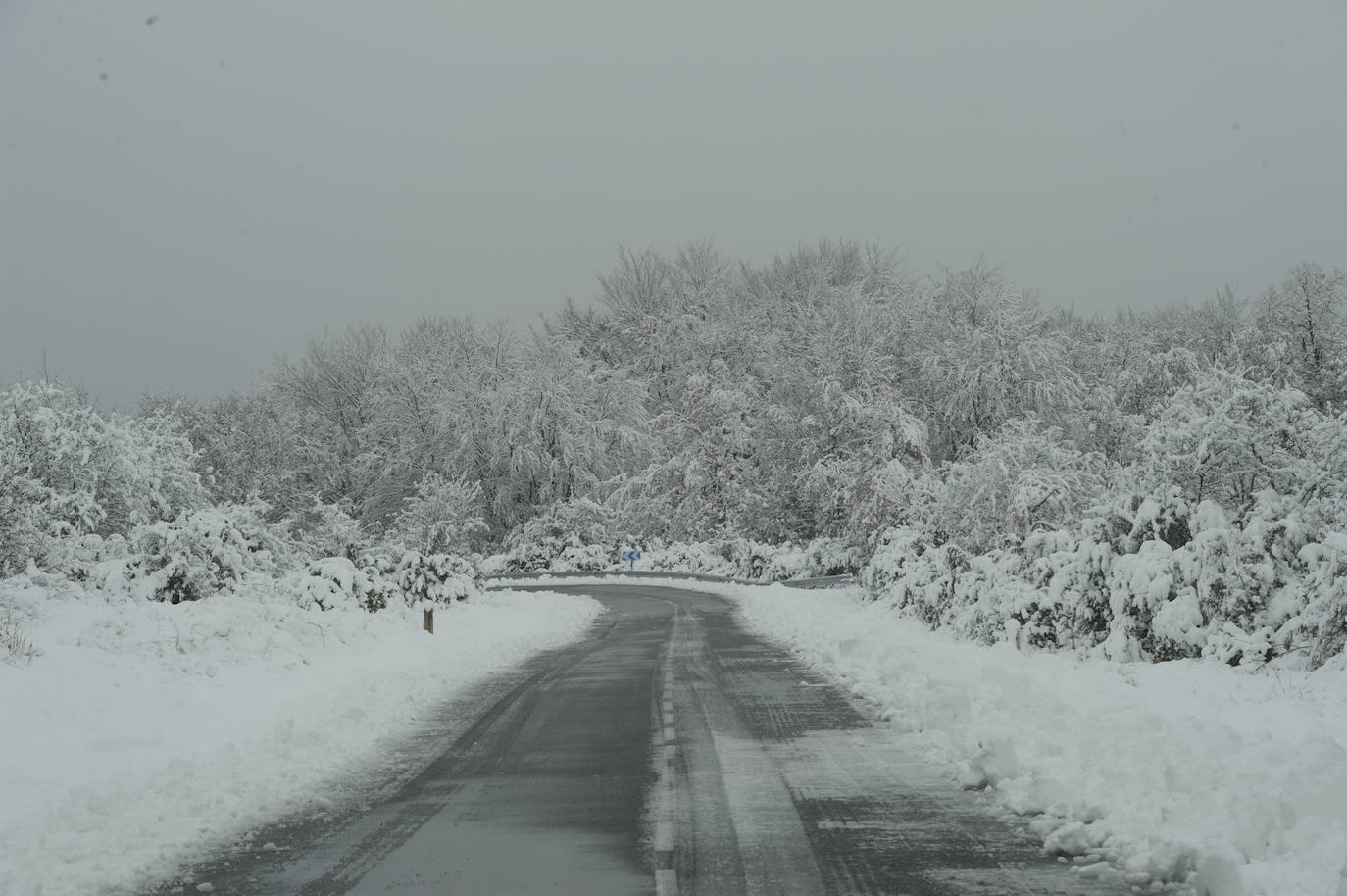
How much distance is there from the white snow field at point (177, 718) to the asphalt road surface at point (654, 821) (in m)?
0.55

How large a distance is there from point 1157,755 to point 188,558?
16111 mm

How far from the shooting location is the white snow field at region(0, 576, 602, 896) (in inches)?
278

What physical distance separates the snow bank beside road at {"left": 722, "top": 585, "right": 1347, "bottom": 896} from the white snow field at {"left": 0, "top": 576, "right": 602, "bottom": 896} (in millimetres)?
5247

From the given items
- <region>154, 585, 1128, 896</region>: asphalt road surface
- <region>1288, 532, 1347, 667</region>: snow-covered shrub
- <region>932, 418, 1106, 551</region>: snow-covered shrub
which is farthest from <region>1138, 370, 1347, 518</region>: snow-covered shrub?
<region>154, 585, 1128, 896</region>: asphalt road surface

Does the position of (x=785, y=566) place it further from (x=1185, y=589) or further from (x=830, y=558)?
(x=1185, y=589)

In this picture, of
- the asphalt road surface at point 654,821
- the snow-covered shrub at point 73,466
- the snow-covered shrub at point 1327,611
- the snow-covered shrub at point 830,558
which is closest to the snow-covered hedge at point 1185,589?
Answer: the snow-covered shrub at point 1327,611

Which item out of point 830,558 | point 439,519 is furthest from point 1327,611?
point 439,519

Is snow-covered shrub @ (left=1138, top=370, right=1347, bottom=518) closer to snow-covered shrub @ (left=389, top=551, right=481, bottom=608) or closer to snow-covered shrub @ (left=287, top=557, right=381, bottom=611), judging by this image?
snow-covered shrub @ (left=287, top=557, right=381, bottom=611)

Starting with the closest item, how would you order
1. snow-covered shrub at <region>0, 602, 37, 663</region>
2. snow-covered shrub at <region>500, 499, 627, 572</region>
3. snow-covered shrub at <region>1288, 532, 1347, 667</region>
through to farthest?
snow-covered shrub at <region>1288, 532, 1347, 667</region> < snow-covered shrub at <region>0, 602, 37, 663</region> < snow-covered shrub at <region>500, 499, 627, 572</region>

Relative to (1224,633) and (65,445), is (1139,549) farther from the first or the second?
(65,445)

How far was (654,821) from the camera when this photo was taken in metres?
7.24

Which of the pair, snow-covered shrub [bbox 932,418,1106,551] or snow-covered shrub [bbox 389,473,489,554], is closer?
snow-covered shrub [bbox 932,418,1106,551]

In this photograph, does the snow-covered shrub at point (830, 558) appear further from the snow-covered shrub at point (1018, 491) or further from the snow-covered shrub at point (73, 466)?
the snow-covered shrub at point (73, 466)

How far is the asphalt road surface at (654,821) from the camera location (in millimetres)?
5906
